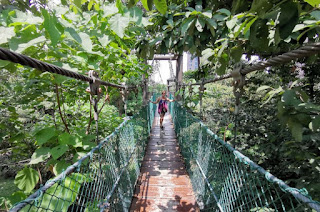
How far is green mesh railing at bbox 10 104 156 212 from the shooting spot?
0.82 m

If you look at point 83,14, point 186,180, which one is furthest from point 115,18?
point 186,180

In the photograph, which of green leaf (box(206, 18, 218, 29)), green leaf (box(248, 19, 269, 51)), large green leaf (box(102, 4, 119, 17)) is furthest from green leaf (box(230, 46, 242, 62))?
large green leaf (box(102, 4, 119, 17))

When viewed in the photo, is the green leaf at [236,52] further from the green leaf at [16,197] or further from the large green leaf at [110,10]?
the green leaf at [16,197]

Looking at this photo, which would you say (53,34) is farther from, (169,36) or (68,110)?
(68,110)

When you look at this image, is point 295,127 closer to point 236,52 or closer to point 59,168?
point 236,52

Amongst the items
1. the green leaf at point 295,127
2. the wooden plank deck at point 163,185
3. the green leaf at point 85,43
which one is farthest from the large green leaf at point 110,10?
the wooden plank deck at point 163,185

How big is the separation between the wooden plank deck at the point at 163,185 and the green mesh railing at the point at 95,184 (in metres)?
0.20

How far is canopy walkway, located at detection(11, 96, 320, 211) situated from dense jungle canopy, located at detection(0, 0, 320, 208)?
9.0 inches

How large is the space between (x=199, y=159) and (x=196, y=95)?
6.95 ft

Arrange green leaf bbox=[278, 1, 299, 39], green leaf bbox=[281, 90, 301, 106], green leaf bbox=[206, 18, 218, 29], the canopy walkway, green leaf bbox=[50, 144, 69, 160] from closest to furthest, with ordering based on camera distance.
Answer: green leaf bbox=[278, 1, 299, 39], green leaf bbox=[281, 90, 301, 106], the canopy walkway, green leaf bbox=[50, 144, 69, 160], green leaf bbox=[206, 18, 218, 29]

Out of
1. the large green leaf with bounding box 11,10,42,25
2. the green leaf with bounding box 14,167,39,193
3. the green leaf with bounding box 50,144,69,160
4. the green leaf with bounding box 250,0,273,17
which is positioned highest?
the large green leaf with bounding box 11,10,42,25

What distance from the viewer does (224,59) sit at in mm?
1223

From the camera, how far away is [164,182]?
2.87m

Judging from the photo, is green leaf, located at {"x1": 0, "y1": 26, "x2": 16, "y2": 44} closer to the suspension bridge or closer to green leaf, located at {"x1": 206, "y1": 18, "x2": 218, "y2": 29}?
the suspension bridge
